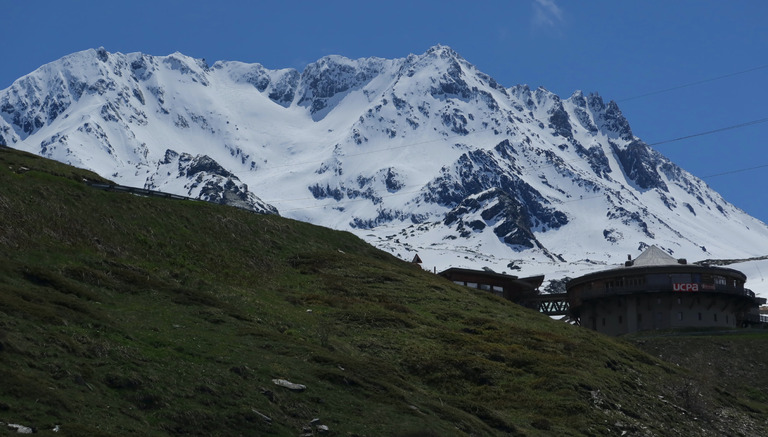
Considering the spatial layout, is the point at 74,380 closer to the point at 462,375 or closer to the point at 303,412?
the point at 303,412

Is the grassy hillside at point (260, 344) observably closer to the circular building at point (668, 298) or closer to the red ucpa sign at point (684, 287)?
the red ucpa sign at point (684, 287)

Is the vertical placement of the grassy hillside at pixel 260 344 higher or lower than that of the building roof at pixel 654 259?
lower

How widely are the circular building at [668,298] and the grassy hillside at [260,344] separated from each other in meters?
31.7

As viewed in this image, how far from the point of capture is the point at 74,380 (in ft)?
119

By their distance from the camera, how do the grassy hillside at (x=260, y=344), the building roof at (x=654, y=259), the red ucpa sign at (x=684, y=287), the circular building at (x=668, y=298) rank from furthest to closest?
the building roof at (x=654, y=259) → the circular building at (x=668, y=298) → the red ucpa sign at (x=684, y=287) → the grassy hillside at (x=260, y=344)

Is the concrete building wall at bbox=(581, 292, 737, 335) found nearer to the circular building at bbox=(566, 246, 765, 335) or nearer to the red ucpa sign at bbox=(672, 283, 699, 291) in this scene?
the circular building at bbox=(566, 246, 765, 335)

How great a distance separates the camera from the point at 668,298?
117438 mm

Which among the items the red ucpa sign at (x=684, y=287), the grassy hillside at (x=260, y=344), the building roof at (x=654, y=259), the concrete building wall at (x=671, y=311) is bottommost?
the grassy hillside at (x=260, y=344)

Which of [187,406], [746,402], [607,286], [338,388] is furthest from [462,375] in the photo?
[607,286]

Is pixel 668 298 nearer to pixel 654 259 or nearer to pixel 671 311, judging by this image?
pixel 671 311

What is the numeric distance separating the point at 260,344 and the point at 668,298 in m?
77.1

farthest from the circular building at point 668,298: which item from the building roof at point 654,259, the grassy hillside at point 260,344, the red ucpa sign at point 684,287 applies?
the grassy hillside at point 260,344

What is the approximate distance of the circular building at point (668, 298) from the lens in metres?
117

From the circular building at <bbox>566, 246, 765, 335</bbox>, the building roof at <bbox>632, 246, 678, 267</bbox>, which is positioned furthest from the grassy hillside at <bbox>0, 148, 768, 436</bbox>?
the building roof at <bbox>632, 246, 678, 267</bbox>
